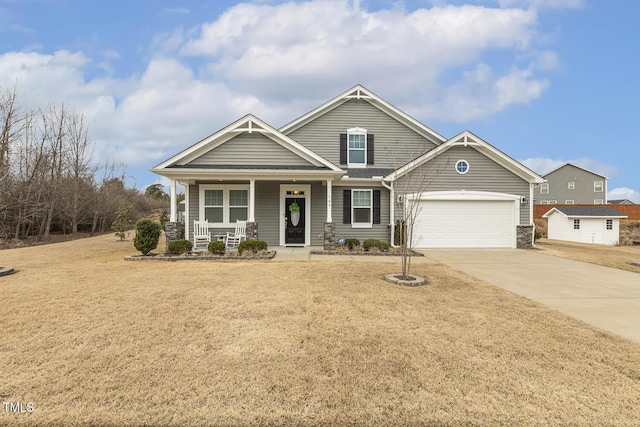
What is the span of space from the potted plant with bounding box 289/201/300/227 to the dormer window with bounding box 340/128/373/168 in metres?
3.15

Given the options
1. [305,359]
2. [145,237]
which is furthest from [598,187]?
[305,359]

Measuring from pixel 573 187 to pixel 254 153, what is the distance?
48.4 metres

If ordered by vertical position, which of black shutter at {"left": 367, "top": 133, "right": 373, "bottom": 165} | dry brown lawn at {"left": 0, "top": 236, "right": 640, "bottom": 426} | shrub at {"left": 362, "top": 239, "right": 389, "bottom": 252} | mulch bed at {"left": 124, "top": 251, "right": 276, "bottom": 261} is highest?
black shutter at {"left": 367, "top": 133, "right": 373, "bottom": 165}

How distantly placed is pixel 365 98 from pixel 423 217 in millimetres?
6207

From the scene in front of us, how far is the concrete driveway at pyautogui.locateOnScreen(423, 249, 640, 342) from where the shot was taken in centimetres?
542

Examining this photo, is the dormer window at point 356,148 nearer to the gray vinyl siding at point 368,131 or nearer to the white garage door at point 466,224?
the gray vinyl siding at point 368,131

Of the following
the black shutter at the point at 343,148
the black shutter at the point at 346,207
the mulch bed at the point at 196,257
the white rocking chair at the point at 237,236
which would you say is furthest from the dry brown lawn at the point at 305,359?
the black shutter at the point at 343,148

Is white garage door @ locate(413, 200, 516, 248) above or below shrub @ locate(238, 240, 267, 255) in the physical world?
above

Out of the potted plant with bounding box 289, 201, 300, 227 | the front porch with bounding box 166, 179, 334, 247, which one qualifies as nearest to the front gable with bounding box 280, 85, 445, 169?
the front porch with bounding box 166, 179, 334, 247

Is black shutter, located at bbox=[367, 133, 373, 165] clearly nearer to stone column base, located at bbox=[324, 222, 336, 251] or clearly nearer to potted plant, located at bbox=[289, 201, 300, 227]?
potted plant, located at bbox=[289, 201, 300, 227]

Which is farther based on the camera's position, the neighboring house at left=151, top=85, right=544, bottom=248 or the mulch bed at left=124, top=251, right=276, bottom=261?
the neighboring house at left=151, top=85, right=544, bottom=248

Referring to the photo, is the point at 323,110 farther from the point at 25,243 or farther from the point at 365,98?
the point at 25,243

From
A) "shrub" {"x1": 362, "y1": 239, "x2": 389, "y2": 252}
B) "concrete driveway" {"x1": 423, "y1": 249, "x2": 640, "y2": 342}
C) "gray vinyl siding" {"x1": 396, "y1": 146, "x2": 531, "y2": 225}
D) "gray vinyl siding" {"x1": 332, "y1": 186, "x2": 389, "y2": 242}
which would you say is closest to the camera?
"concrete driveway" {"x1": 423, "y1": 249, "x2": 640, "y2": 342}

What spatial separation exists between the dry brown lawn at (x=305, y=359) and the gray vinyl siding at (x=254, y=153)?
7492 millimetres
